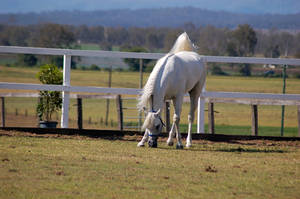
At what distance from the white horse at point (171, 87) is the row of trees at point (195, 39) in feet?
22.5

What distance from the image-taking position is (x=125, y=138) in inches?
452

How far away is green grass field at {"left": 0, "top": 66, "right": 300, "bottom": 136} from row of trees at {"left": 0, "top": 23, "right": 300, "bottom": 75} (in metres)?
2.05

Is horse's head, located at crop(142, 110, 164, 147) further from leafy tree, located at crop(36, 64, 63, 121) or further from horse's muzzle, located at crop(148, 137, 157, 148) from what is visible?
leafy tree, located at crop(36, 64, 63, 121)

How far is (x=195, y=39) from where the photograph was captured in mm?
72562

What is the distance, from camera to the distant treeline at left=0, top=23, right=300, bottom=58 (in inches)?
2148

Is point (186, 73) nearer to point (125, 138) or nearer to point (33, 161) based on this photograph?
point (125, 138)

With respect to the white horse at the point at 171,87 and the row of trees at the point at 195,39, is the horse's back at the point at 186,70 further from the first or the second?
the row of trees at the point at 195,39

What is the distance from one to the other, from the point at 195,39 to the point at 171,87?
6315 centimetres

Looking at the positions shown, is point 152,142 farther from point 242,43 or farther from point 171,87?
point 242,43

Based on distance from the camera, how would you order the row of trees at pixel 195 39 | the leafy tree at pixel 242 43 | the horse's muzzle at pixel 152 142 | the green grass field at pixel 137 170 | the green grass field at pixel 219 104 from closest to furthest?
the green grass field at pixel 137 170 → the horse's muzzle at pixel 152 142 → the green grass field at pixel 219 104 → the row of trees at pixel 195 39 → the leafy tree at pixel 242 43

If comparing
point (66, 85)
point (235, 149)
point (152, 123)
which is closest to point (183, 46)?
point (66, 85)

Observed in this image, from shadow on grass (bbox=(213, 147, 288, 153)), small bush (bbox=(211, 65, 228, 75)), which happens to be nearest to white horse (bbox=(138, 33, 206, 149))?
shadow on grass (bbox=(213, 147, 288, 153))

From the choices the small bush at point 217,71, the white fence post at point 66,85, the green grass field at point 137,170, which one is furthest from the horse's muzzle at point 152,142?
the small bush at point 217,71

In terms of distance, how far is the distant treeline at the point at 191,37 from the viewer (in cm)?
5456
